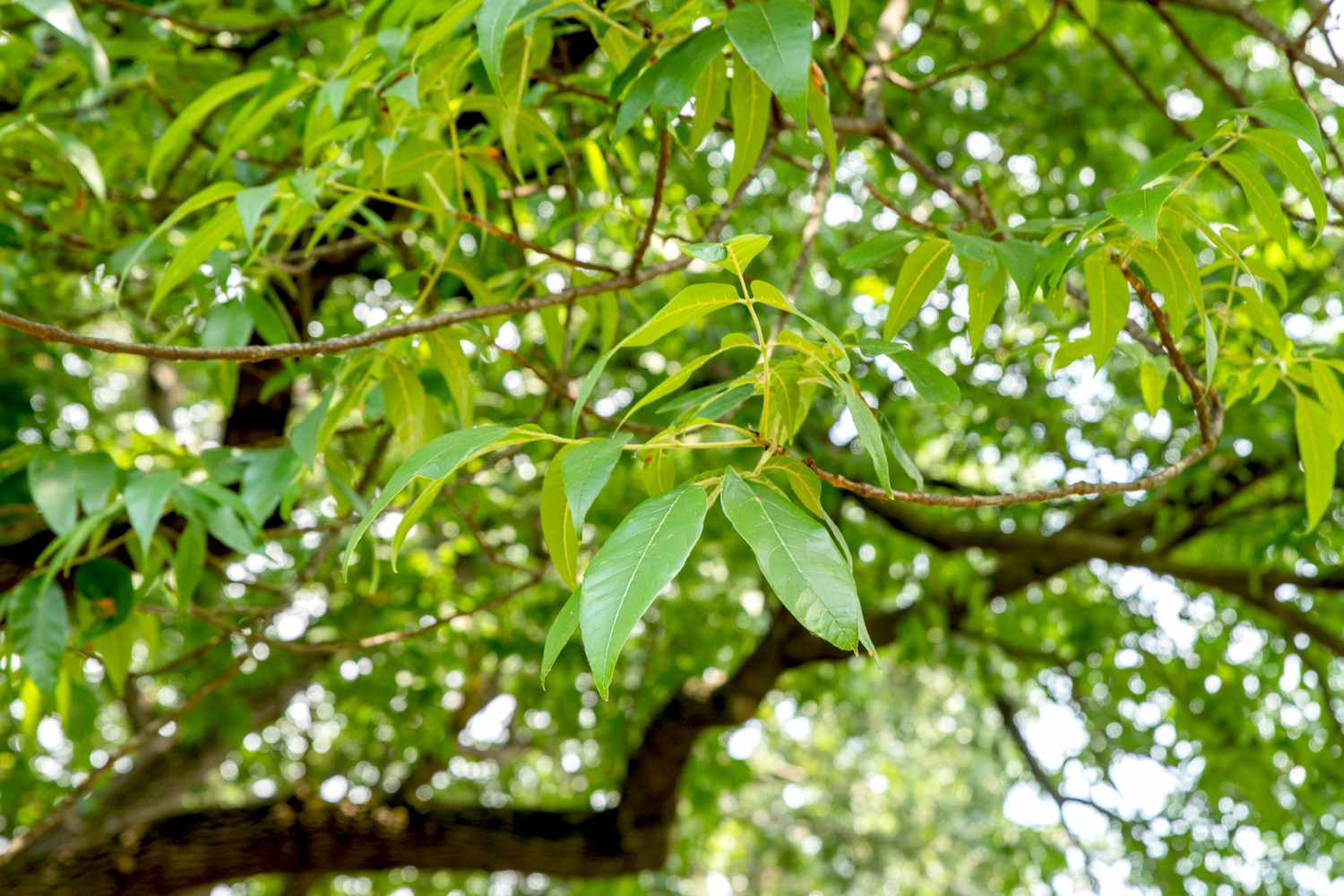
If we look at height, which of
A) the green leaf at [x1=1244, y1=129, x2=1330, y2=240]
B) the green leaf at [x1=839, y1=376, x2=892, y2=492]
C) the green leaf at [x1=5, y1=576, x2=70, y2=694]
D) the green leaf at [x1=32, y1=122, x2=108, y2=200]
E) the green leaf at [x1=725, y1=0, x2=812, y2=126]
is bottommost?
the green leaf at [x1=5, y1=576, x2=70, y2=694]

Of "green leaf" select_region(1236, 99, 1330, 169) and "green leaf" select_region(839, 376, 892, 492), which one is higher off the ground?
"green leaf" select_region(1236, 99, 1330, 169)

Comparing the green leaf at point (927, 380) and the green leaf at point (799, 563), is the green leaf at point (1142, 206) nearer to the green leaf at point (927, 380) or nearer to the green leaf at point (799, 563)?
the green leaf at point (927, 380)

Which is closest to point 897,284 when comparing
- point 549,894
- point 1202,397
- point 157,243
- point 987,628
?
point 1202,397

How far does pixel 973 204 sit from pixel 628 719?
3769 mm

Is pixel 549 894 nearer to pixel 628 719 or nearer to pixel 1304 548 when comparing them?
pixel 628 719

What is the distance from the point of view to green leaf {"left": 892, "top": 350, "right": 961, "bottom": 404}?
1062mm

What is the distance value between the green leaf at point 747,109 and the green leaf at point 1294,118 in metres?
0.47

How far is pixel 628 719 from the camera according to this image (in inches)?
205

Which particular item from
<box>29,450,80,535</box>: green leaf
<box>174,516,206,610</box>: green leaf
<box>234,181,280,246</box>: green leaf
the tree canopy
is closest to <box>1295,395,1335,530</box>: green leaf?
the tree canopy

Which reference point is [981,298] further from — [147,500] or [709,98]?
[147,500]

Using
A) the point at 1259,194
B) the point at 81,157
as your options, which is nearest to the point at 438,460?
the point at 1259,194

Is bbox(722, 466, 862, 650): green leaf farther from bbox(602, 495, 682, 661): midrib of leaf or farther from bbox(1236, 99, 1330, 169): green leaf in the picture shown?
bbox(1236, 99, 1330, 169): green leaf

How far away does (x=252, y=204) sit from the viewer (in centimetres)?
118

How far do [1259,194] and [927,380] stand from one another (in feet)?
1.06
